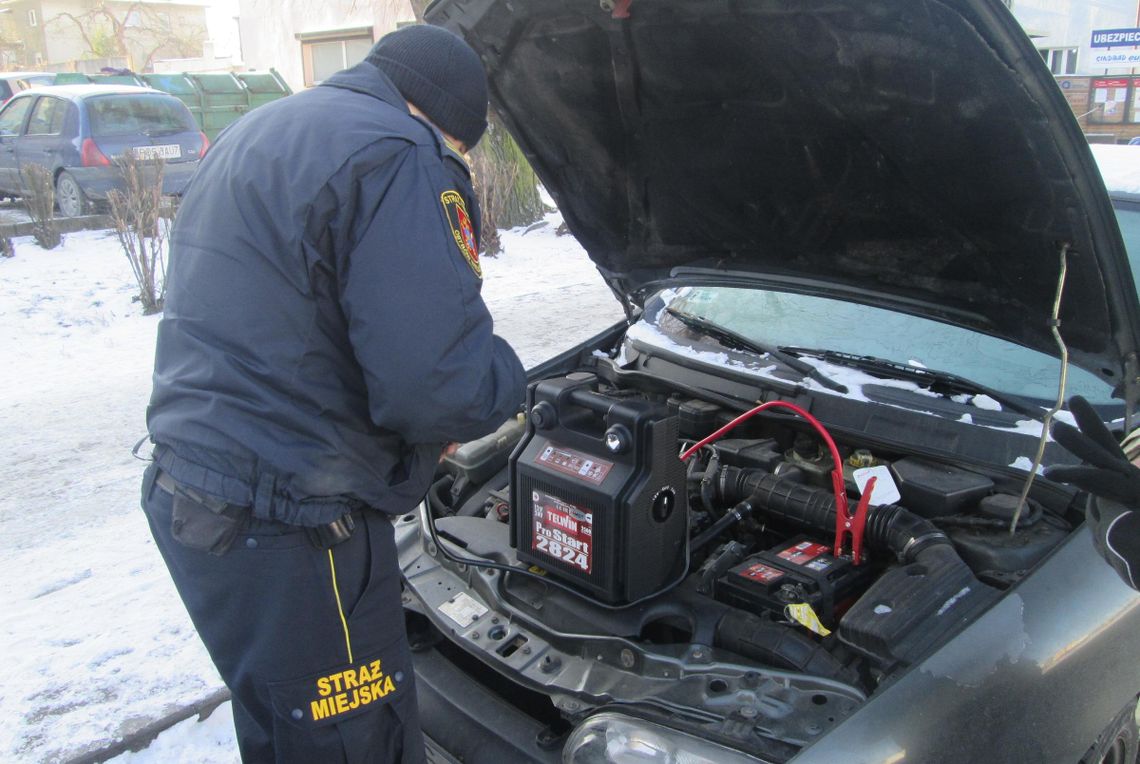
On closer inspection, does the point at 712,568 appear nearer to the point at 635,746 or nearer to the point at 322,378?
the point at 635,746

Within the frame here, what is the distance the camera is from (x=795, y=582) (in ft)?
7.02

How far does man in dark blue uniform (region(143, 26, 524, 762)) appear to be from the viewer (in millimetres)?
1755

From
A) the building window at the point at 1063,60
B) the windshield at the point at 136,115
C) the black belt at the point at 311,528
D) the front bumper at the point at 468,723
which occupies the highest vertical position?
the building window at the point at 1063,60

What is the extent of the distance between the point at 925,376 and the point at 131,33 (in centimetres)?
4069

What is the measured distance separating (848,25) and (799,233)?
86cm

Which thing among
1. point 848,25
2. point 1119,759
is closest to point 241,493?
point 848,25

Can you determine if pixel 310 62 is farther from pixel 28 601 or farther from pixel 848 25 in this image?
pixel 848 25

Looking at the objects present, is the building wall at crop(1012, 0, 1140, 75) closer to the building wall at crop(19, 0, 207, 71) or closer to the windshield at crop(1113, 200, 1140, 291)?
the windshield at crop(1113, 200, 1140, 291)

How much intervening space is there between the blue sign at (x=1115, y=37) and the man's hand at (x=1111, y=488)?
50.2ft

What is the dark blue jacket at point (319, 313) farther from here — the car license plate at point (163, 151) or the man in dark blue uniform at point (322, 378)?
the car license plate at point (163, 151)

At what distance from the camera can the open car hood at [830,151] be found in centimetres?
194

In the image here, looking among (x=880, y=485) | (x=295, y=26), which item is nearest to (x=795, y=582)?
(x=880, y=485)

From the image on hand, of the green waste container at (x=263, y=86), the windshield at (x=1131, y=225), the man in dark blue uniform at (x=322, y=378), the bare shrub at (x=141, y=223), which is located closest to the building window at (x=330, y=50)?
the green waste container at (x=263, y=86)

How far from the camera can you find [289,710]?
191 cm
